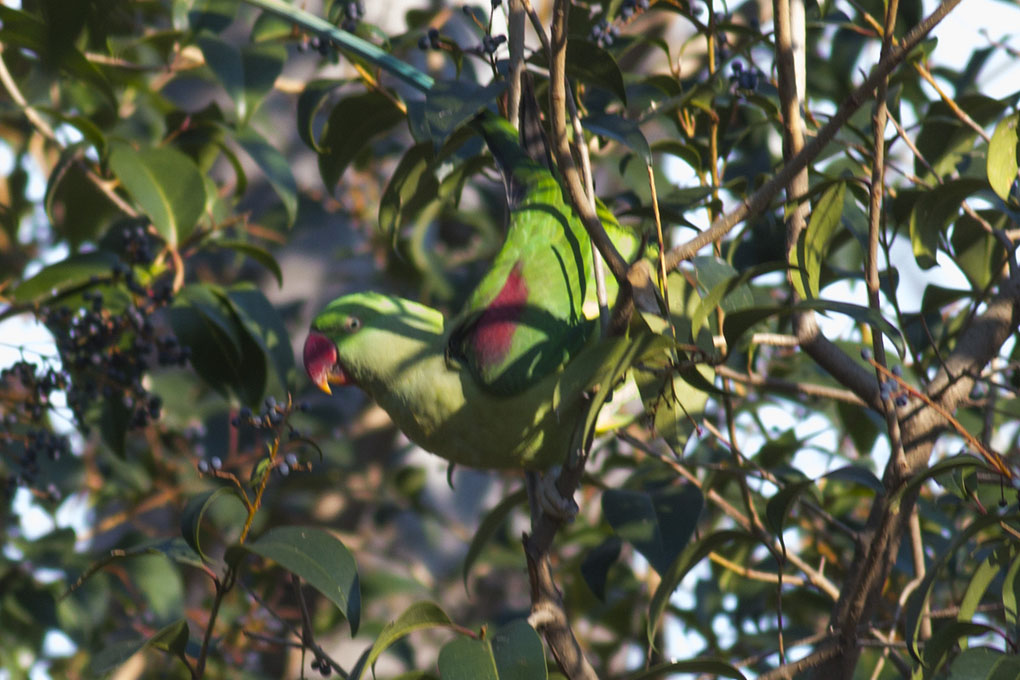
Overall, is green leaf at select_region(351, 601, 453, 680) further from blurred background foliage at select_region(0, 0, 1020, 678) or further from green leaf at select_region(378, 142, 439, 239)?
green leaf at select_region(378, 142, 439, 239)

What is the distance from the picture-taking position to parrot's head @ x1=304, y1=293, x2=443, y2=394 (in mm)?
1339

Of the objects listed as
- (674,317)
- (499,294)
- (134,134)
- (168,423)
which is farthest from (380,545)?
(674,317)

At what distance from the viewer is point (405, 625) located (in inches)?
40.4

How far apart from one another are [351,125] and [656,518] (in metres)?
0.77

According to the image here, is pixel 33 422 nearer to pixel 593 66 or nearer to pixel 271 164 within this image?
pixel 271 164

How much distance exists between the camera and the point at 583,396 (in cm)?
103

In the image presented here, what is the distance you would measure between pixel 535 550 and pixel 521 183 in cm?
51

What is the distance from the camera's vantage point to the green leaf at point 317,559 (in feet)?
3.36

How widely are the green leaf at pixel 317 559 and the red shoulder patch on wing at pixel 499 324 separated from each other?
287 mm

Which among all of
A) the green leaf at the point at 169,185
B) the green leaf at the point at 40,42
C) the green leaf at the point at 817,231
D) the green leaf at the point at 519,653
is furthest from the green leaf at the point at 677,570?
the green leaf at the point at 40,42

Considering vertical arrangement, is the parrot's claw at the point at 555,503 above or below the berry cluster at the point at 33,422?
above

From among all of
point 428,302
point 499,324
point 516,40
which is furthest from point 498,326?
point 428,302

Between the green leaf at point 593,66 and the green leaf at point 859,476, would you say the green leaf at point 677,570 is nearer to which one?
the green leaf at point 859,476

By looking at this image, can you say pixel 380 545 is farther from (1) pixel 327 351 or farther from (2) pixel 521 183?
(2) pixel 521 183
